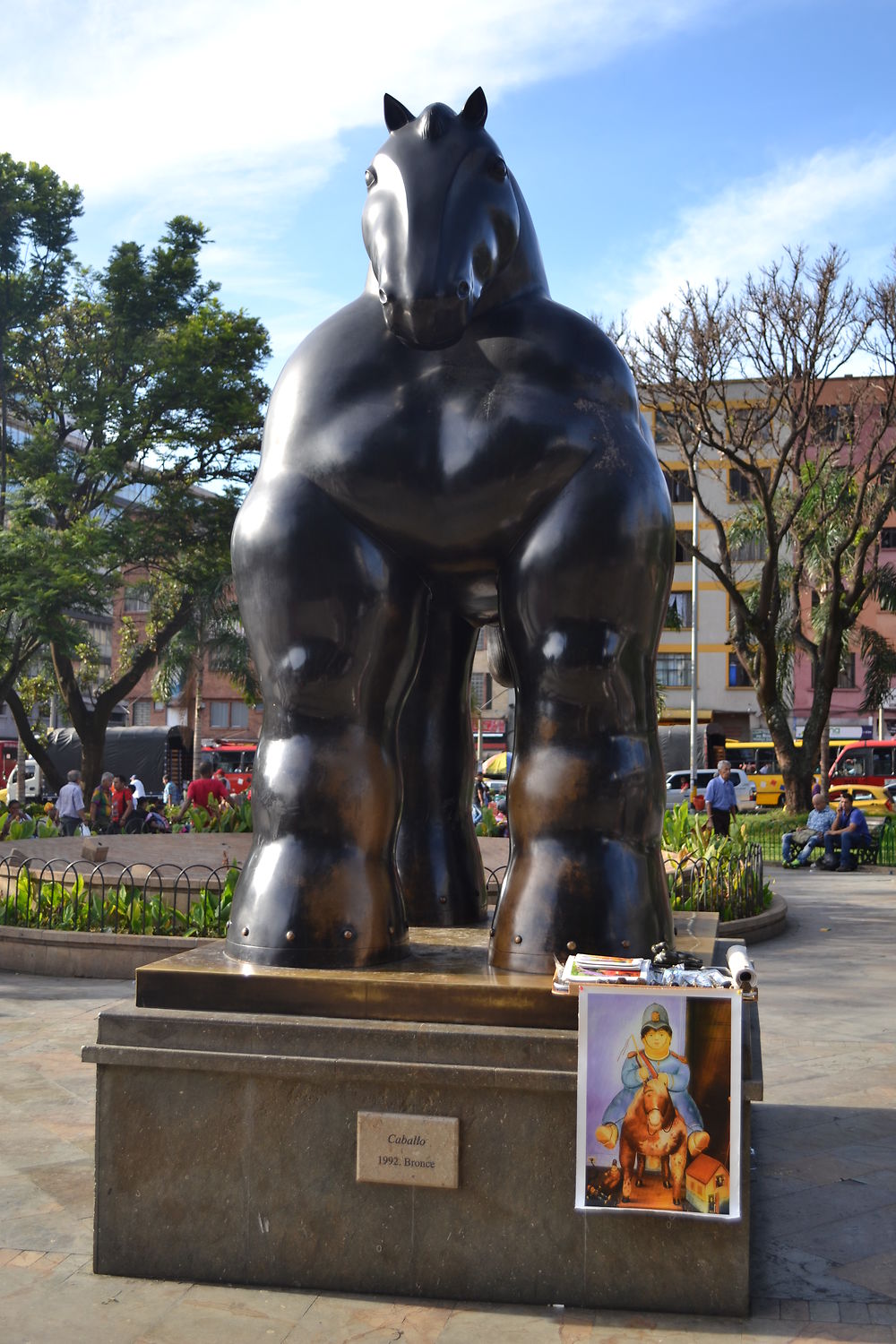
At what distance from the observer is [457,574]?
3.74 meters

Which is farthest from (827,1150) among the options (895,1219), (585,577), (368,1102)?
(585,577)

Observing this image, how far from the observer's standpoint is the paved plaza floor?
121 inches

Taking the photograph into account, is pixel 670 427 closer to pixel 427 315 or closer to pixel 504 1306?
pixel 427 315

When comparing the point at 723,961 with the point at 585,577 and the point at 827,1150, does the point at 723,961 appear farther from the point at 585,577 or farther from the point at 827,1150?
the point at 585,577

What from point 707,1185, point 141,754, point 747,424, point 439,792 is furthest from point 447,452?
point 141,754

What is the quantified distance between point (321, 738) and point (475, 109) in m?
1.74

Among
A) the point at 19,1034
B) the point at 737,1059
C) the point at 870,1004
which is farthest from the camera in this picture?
the point at 870,1004

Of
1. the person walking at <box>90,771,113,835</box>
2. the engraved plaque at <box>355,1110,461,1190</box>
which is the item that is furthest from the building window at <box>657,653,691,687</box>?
the engraved plaque at <box>355,1110,461,1190</box>

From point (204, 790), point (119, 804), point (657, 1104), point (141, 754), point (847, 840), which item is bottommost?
point (847, 840)

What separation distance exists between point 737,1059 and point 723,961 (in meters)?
1.14

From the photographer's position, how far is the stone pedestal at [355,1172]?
10.4 ft

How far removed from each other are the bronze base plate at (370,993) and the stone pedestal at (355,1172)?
0.02m

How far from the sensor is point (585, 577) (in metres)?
3.47

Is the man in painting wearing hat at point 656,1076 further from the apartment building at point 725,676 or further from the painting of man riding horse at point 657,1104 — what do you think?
the apartment building at point 725,676
